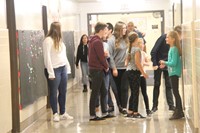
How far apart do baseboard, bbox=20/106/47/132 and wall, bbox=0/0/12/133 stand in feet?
1.82

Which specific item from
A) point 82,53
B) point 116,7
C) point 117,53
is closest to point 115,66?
point 117,53

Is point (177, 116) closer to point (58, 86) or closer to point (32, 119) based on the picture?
point (58, 86)

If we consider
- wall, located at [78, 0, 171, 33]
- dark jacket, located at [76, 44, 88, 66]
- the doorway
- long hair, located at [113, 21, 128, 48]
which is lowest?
dark jacket, located at [76, 44, 88, 66]

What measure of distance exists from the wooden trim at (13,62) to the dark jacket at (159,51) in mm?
2284

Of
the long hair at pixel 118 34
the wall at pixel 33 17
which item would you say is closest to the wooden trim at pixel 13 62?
the wall at pixel 33 17

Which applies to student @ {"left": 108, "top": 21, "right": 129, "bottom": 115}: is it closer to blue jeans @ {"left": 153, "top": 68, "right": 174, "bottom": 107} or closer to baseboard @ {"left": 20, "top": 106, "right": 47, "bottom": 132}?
blue jeans @ {"left": 153, "top": 68, "right": 174, "bottom": 107}

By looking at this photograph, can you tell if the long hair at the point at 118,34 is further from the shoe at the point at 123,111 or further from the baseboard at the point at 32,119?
the baseboard at the point at 32,119

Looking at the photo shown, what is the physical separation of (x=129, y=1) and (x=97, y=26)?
672cm

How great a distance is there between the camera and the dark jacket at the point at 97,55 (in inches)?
234

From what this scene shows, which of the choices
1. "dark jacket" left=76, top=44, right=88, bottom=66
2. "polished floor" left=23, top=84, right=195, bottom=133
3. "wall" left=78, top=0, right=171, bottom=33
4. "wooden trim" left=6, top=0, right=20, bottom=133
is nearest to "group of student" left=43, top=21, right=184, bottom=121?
"polished floor" left=23, top=84, right=195, bottom=133

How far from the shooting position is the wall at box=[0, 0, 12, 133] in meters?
5.00

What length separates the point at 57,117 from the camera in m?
6.34

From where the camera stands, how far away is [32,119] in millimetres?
6355

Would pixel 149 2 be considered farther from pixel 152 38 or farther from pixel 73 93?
pixel 73 93
